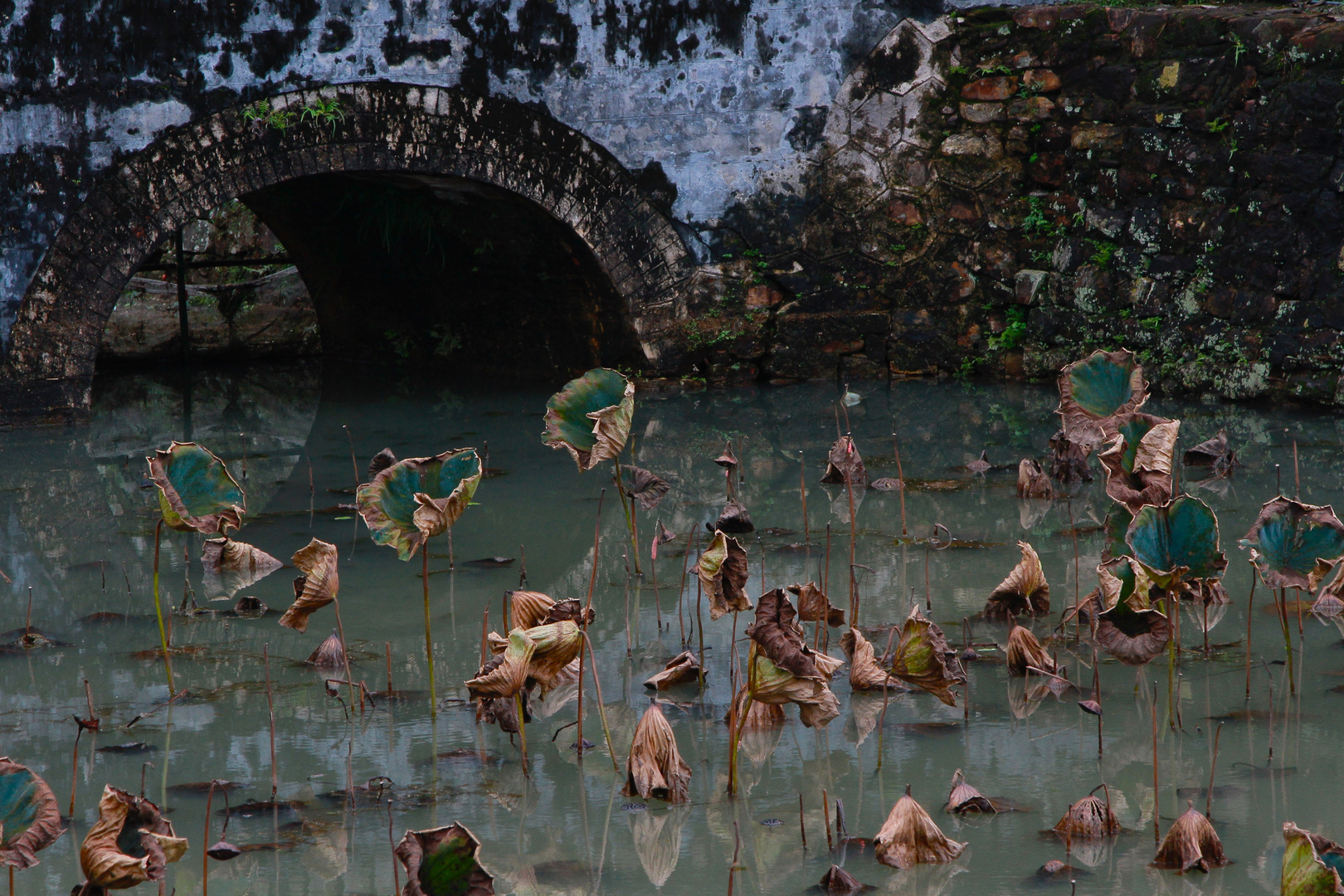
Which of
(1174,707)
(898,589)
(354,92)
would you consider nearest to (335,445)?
(354,92)

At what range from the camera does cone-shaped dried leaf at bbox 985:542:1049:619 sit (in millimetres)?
3068

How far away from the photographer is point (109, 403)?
764cm


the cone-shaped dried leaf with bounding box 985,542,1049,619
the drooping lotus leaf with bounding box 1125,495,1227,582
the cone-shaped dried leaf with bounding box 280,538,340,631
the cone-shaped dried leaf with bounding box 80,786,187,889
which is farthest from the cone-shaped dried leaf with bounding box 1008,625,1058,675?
the cone-shaped dried leaf with bounding box 80,786,187,889

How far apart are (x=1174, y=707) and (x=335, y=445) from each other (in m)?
4.09

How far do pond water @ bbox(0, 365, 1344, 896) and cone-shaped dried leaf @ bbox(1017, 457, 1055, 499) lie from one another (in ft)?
0.28

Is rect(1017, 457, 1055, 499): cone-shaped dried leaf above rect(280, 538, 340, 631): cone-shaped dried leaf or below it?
below

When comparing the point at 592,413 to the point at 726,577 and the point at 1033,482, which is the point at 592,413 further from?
the point at 1033,482

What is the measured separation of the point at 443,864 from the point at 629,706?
114 cm

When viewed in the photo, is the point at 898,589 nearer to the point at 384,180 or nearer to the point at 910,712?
the point at 910,712

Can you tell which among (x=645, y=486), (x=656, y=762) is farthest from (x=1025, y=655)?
(x=645, y=486)

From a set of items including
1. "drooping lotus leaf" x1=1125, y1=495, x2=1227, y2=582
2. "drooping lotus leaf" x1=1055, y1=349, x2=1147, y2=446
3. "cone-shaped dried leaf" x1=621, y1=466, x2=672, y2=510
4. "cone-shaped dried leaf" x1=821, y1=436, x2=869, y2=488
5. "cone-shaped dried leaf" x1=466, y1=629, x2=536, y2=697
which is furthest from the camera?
"cone-shaped dried leaf" x1=821, y1=436, x2=869, y2=488

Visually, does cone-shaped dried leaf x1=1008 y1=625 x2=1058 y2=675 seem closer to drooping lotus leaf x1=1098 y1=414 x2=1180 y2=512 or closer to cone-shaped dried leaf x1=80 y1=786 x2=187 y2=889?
drooping lotus leaf x1=1098 y1=414 x2=1180 y2=512

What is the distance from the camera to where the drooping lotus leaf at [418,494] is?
8.31 ft

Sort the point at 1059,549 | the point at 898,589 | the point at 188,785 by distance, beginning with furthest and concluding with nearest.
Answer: the point at 1059,549 → the point at 898,589 → the point at 188,785
